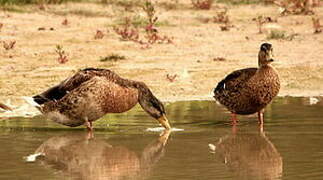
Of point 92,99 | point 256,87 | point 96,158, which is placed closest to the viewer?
point 96,158

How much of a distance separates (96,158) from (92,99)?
1796 millimetres

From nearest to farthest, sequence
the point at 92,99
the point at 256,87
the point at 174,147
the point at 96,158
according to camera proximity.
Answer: the point at 96,158, the point at 174,147, the point at 92,99, the point at 256,87

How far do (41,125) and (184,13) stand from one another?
12.9 m

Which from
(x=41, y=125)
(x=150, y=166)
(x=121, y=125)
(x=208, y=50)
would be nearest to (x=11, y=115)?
(x=41, y=125)

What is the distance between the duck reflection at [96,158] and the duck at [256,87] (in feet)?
4.38

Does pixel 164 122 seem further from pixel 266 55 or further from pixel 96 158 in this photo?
pixel 96 158

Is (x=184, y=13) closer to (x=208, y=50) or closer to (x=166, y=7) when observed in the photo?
(x=166, y=7)

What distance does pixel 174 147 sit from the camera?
375 inches

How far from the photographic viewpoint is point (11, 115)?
1251 centimetres

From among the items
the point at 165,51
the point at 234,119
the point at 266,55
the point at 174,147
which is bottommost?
the point at 165,51

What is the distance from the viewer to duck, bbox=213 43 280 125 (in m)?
11.2

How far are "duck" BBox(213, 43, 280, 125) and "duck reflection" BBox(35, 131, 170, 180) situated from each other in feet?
4.38

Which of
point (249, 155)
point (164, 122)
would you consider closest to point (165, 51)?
point (164, 122)

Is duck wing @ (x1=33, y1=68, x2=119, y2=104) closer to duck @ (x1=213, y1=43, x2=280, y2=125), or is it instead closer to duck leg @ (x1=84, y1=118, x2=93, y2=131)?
duck leg @ (x1=84, y1=118, x2=93, y2=131)
